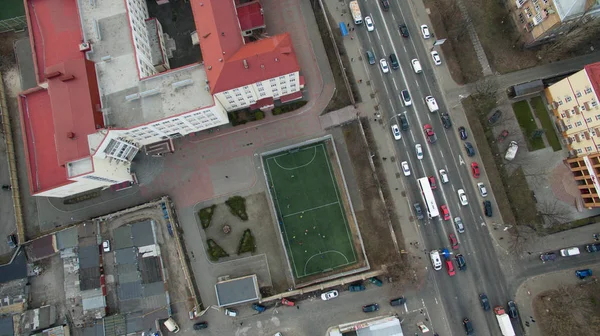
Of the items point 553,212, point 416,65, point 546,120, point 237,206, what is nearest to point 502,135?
point 546,120

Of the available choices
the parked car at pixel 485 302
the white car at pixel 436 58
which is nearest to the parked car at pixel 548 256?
the parked car at pixel 485 302

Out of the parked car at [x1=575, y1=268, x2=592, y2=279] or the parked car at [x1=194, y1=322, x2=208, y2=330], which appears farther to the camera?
the parked car at [x1=194, y1=322, x2=208, y2=330]

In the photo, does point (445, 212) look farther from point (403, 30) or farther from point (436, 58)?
point (403, 30)

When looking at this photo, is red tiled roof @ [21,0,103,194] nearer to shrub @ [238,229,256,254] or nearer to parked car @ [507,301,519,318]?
shrub @ [238,229,256,254]

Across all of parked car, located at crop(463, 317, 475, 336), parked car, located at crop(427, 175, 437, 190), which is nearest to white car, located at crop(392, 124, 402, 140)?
parked car, located at crop(427, 175, 437, 190)

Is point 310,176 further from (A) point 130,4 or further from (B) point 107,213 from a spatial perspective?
(A) point 130,4

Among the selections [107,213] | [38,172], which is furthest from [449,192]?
[38,172]
